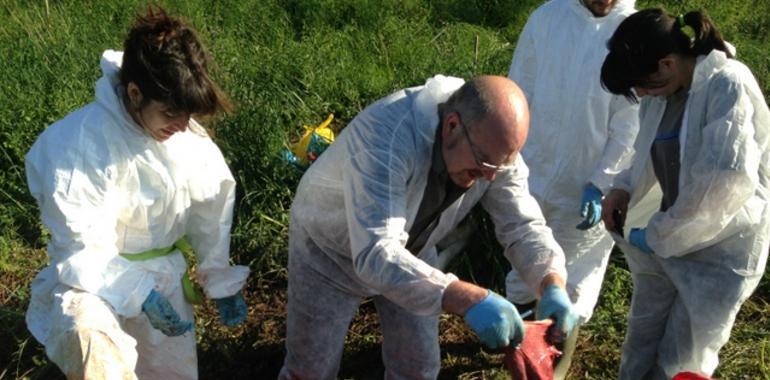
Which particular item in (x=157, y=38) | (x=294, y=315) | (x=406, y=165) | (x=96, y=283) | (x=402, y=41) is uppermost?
(x=157, y=38)

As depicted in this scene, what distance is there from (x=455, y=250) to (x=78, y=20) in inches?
131

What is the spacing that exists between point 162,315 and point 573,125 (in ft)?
5.45

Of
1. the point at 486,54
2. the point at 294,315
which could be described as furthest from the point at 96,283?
the point at 486,54

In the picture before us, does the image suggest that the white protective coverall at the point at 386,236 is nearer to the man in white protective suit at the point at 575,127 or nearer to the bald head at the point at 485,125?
the bald head at the point at 485,125

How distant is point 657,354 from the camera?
3.24m

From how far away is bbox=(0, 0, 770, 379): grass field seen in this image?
386cm

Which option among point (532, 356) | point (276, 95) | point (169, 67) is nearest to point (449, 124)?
point (532, 356)

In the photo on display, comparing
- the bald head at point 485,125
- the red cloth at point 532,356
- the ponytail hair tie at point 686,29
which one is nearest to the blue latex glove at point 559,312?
the red cloth at point 532,356

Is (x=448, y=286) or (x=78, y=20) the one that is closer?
(x=448, y=286)

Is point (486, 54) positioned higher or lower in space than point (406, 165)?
lower

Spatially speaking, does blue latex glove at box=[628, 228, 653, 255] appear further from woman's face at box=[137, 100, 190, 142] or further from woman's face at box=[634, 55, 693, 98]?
woman's face at box=[137, 100, 190, 142]

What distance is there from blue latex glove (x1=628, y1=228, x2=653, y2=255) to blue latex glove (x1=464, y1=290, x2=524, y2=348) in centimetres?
96

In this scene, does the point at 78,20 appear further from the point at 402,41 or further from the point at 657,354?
the point at 657,354

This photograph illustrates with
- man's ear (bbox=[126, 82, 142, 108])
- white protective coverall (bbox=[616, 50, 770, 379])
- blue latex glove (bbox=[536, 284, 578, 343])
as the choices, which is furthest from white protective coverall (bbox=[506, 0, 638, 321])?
man's ear (bbox=[126, 82, 142, 108])
